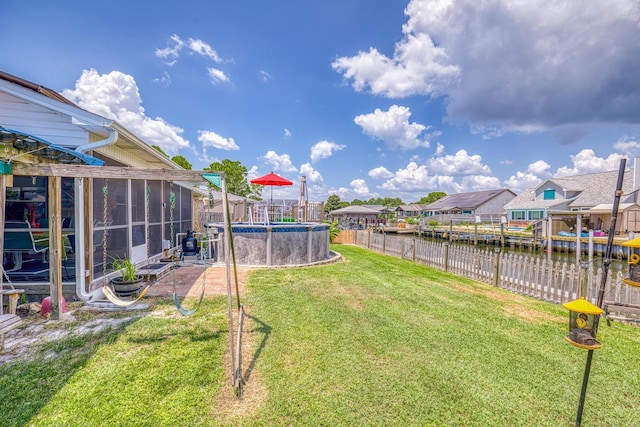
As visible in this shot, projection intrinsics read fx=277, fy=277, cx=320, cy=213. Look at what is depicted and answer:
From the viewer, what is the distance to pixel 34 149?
3.79m

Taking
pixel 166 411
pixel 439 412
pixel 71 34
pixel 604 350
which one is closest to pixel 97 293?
pixel 166 411

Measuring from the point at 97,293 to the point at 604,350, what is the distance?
7900 millimetres

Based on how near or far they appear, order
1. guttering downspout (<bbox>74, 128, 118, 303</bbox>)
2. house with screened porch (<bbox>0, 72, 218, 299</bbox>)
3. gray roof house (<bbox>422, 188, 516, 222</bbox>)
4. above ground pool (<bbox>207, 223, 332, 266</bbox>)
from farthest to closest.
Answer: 1. gray roof house (<bbox>422, 188, 516, 222</bbox>)
2. above ground pool (<bbox>207, 223, 332, 266</bbox>)
3. guttering downspout (<bbox>74, 128, 118, 303</bbox>)
4. house with screened porch (<bbox>0, 72, 218, 299</bbox>)

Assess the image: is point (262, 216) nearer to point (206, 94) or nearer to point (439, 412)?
point (206, 94)

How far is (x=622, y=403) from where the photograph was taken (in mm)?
2549

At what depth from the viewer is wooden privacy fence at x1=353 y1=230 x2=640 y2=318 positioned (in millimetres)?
4871

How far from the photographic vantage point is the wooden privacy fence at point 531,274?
4871 millimetres

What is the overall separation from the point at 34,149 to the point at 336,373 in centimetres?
489

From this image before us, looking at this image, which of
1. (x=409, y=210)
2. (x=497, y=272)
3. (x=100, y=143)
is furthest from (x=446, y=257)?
(x=409, y=210)

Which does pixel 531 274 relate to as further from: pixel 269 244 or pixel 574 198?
pixel 574 198

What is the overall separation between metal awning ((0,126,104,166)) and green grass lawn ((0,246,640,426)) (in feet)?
8.61

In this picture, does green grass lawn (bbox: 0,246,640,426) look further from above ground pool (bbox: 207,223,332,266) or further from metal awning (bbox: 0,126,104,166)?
above ground pool (bbox: 207,223,332,266)

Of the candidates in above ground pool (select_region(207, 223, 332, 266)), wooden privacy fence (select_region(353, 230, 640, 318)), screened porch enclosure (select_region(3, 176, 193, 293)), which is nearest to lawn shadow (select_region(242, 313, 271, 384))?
screened porch enclosure (select_region(3, 176, 193, 293))

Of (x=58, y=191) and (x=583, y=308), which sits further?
(x=58, y=191)
